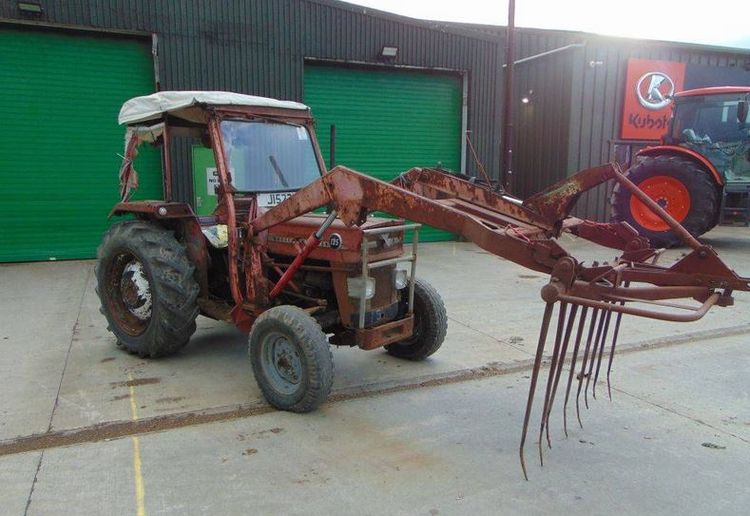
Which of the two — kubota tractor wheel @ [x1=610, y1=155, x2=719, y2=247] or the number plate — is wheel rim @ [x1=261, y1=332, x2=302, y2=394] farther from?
kubota tractor wheel @ [x1=610, y1=155, x2=719, y2=247]

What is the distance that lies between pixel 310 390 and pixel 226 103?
2361mm

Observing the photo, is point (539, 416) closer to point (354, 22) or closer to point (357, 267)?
point (357, 267)

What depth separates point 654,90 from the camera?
14.8m

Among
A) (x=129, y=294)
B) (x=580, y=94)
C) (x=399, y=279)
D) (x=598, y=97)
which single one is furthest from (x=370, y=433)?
(x=598, y=97)

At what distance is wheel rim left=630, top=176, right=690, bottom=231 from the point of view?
1075cm

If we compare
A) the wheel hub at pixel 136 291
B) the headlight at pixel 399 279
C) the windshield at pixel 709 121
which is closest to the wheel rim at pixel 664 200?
the windshield at pixel 709 121

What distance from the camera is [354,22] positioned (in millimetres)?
10938

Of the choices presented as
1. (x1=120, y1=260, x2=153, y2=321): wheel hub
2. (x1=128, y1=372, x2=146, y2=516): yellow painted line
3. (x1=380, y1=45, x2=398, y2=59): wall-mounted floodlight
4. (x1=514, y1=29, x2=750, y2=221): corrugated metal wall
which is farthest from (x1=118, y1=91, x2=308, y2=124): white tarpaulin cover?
(x1=514, y1=29, x2=750, y2=221): corrugated metal wall

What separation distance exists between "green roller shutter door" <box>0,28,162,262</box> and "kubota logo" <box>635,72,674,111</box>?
11686 mm

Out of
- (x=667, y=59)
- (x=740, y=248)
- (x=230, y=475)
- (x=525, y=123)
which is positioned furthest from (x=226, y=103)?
(x=667, y=59)

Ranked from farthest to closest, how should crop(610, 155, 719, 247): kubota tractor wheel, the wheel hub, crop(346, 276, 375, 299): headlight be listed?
crop(610, 155, 719, 247): kubota tractor wheel → the wheel hub → crop(346, 276, 375, 299): headlight

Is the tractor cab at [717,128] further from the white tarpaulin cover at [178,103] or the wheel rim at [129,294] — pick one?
the wheel rim at [129,294]

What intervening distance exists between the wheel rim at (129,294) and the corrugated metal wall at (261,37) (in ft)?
12.7

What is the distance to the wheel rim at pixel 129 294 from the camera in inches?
195
